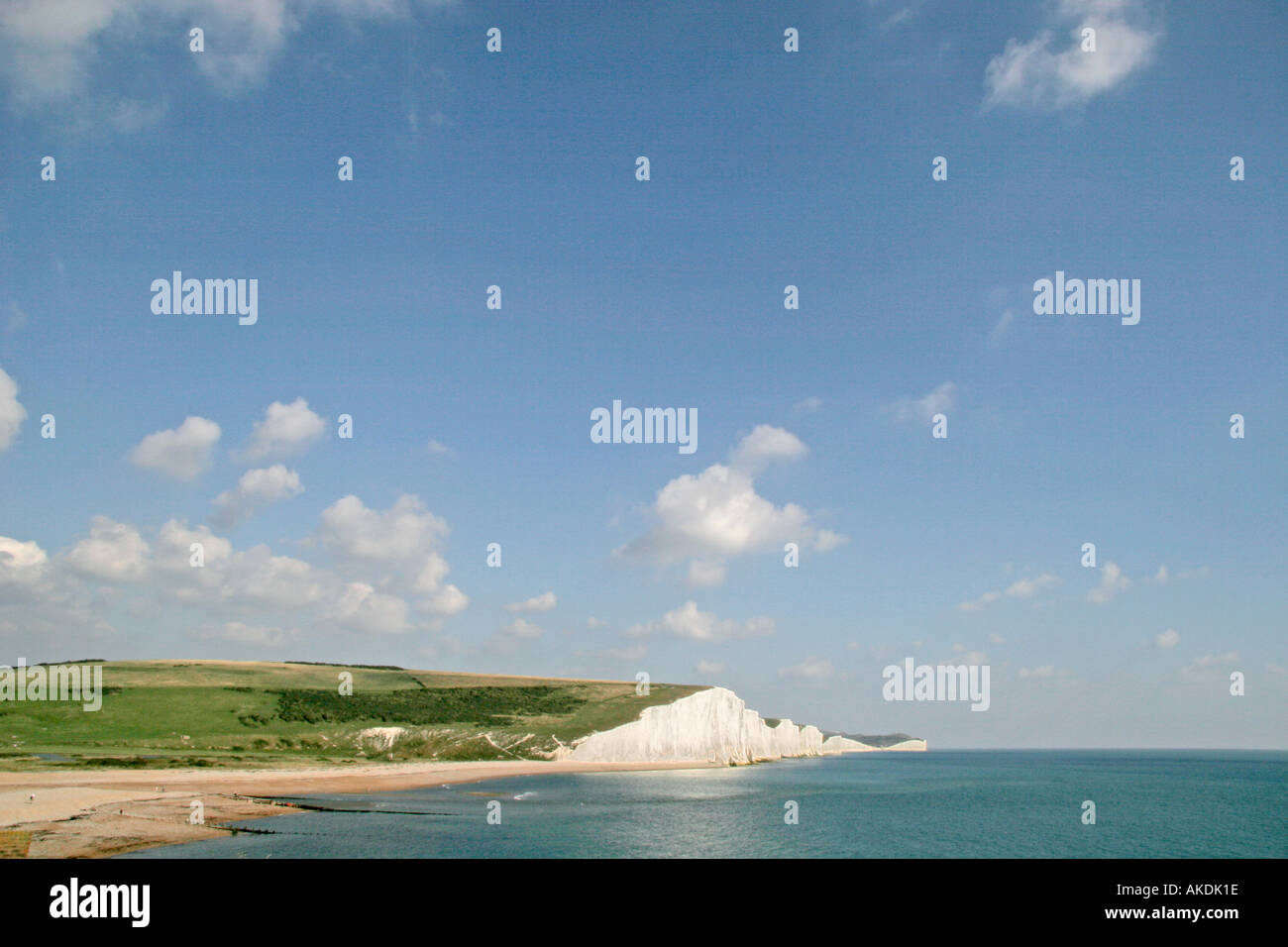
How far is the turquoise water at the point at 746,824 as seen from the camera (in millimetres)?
45875

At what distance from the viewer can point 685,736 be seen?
133375 mm

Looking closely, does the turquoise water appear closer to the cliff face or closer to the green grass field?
the cliff face

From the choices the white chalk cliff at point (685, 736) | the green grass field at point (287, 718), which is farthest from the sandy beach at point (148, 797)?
the white chalk cliff at point (685, 736)

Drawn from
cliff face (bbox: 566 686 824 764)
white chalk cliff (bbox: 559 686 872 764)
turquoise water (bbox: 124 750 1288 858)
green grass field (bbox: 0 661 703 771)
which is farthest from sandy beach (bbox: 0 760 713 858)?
white chalk cliff (bbox: 559 686 872 764)

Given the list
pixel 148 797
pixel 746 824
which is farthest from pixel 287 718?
pixel 746 824

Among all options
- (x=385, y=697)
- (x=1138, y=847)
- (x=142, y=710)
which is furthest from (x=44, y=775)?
(x=1138, y=847)

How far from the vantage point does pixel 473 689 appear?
169125 mm

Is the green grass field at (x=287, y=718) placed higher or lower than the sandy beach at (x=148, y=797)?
lower

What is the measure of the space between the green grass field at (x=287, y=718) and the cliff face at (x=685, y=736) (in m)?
5.49

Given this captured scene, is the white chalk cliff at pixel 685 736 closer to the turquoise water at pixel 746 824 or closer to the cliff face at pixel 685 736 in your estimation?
the cliff face at pixel 685 736

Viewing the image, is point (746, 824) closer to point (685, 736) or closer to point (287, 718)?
point (685, 736)

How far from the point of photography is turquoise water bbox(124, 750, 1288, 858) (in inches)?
1806

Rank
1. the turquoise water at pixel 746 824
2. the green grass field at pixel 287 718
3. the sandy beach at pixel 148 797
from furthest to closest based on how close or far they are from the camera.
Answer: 1. the green grass field at pixel 287 718
2. the turquoise water at pixel 746 824
3. the sandy beach at pixel 148 797
